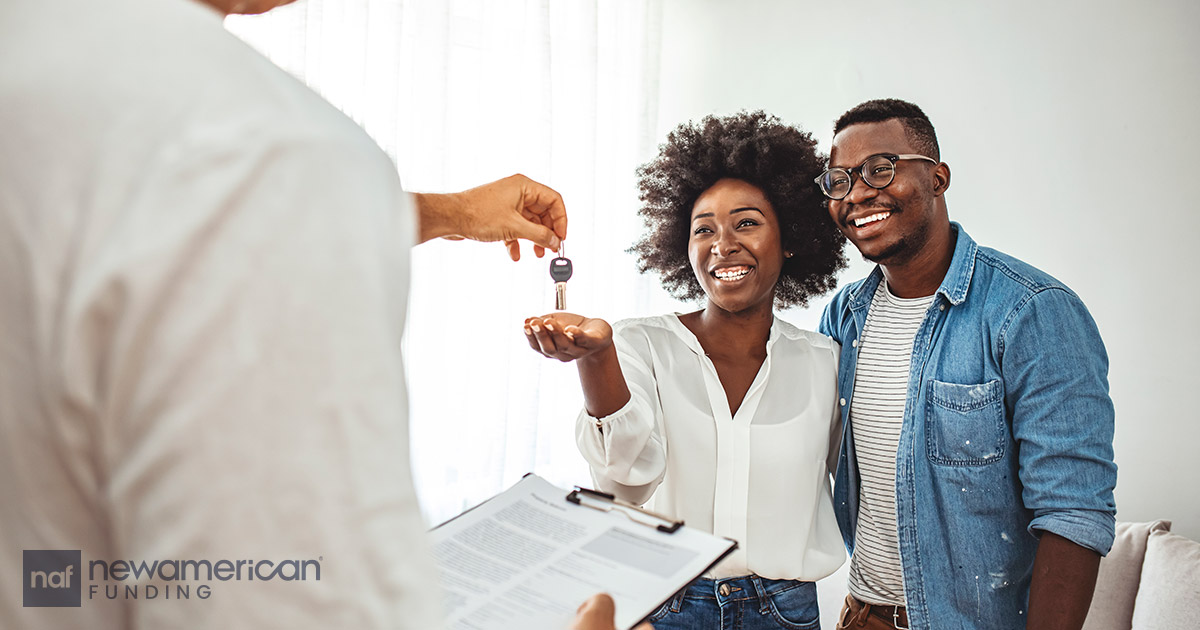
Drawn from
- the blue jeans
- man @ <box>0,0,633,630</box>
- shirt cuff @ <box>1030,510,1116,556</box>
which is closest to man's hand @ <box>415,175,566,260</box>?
man @ <box>0,0,633,630</box>

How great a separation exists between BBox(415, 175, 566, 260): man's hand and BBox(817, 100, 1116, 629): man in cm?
79

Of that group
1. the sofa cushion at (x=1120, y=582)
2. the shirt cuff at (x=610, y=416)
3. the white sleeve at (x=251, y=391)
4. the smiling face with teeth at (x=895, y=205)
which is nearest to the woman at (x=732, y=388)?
the shirt cuff at (x=610, y=416)

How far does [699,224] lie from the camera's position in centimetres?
172

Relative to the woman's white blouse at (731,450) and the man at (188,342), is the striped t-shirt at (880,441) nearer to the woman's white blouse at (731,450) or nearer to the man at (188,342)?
the woman's white blouse at (731,450)

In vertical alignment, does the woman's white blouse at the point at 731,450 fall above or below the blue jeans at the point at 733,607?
above

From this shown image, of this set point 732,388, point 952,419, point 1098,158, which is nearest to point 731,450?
point 732,388

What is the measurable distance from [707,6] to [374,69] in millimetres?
1599

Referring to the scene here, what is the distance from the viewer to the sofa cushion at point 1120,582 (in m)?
1.89

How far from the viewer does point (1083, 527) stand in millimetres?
1201

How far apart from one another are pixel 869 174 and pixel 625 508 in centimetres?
100

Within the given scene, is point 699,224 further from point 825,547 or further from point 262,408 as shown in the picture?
point 262,408

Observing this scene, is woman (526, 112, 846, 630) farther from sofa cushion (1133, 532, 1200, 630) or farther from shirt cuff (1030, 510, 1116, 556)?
sofa cushion (1133, 532, 1200, 630)

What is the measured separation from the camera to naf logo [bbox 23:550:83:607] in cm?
31

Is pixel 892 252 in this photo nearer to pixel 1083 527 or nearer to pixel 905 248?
pixel 905 248
